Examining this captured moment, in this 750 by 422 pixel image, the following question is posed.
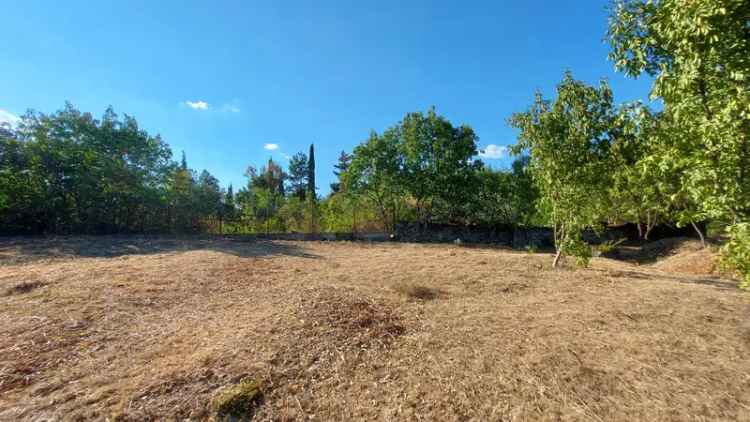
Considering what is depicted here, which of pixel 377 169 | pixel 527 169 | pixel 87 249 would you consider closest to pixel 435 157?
pixel 377 169

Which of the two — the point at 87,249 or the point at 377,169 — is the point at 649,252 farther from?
the point at 87,249

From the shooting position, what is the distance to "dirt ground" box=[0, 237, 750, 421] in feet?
6.64

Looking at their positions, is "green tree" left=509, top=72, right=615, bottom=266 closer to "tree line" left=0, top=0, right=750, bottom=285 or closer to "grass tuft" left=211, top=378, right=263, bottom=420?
"tree line" left=0, top=0, right=750, bottom=285

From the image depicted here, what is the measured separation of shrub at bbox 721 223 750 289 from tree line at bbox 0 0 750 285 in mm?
16

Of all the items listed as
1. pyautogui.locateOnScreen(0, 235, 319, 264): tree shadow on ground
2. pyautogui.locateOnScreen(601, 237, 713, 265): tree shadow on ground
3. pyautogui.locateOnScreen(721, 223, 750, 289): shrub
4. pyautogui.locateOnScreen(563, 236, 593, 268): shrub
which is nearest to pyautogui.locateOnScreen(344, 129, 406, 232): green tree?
pyautogui.locateOnScreen(0, 235, 319, 264): tree shadow on ground

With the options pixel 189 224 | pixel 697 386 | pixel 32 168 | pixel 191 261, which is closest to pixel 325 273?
pixel 191 261

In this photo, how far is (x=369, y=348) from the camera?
277 cm

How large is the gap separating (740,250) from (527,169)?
4.76 meters

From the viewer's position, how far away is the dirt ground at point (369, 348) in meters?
2.02

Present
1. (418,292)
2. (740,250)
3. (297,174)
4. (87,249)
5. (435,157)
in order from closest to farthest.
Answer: (740,250) → (418,292) → (87,249) → (435,157) → (297,174)

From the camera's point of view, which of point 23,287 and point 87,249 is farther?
point 87,249

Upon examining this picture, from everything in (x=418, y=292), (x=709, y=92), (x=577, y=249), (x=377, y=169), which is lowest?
(x=418, y=292)

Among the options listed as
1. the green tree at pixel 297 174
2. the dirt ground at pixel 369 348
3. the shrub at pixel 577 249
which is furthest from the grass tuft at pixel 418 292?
the green tree at pixel 297 174

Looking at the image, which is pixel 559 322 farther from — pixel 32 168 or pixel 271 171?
pixel 271 171
